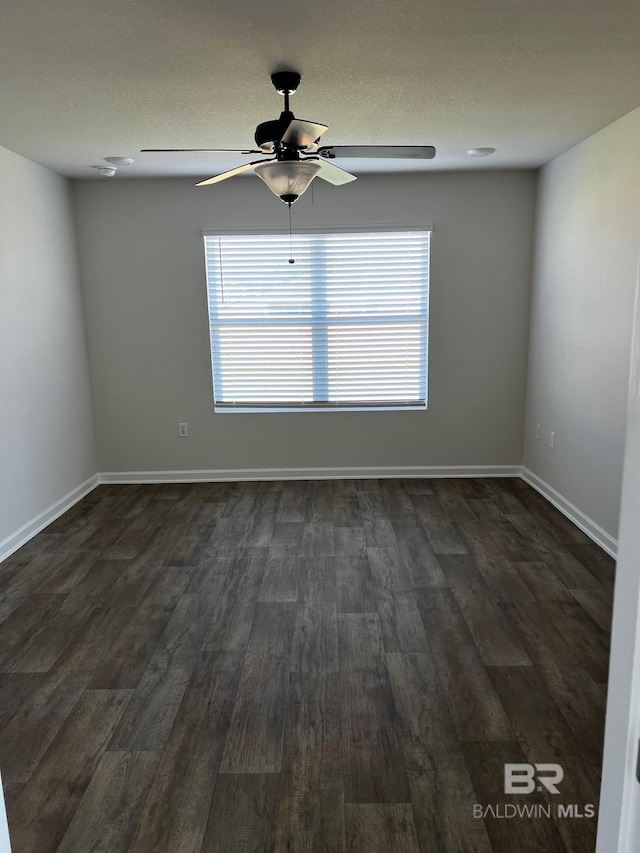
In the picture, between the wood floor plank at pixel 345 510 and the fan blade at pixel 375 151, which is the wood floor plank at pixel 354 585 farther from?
A: the fan blade at pixel 375 151

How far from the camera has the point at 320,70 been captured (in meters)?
2.61

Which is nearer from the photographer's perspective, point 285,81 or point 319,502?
point 285,81

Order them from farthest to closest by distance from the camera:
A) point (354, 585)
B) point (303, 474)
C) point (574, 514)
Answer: point (303, 474), point (574, 514), point (354, 585)

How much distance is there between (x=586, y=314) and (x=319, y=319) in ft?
6.90

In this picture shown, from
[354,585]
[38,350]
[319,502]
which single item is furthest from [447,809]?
[38,350]

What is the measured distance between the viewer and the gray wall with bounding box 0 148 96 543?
12.7ft

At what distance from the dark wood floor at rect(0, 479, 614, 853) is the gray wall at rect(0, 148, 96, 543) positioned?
0.45 metres

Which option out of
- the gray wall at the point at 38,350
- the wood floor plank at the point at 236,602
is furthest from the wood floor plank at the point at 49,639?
the gray wall at the point at 38,350

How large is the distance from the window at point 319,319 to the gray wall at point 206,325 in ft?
0.38

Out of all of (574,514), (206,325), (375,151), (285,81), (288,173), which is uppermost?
(285,81)

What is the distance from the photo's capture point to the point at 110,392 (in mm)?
5203

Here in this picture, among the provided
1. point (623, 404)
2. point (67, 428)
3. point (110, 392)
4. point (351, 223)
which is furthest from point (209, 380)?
point (623, 404)

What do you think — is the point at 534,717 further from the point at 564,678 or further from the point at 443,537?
the point at 443,537

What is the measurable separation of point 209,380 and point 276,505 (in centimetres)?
129
